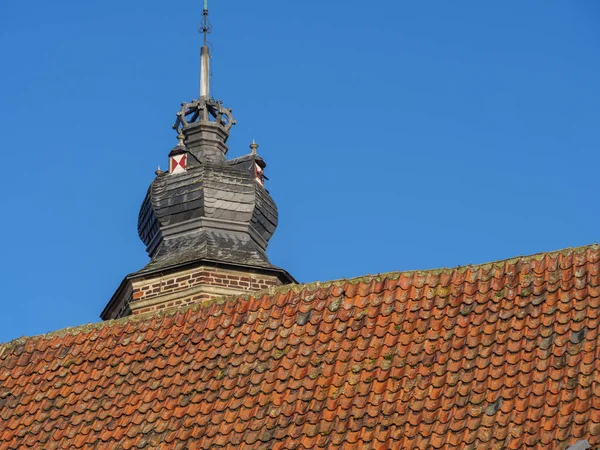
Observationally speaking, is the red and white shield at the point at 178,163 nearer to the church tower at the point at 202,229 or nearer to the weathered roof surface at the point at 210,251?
the church tower at the point at 202,229

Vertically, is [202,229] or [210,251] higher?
[202,229]

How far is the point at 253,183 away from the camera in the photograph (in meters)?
25.5

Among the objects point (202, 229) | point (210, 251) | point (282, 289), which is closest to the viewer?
point (282, 289)

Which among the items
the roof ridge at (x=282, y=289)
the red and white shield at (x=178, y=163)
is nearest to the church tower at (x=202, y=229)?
the red and white shield at (x=178, y=163)

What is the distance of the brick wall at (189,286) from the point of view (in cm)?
2366

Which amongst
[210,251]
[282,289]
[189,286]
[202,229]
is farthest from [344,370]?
[202,229]

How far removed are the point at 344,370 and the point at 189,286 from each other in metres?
9.21

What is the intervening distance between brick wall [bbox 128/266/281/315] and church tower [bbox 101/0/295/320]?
0.01m

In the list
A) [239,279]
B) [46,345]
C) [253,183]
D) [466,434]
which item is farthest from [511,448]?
[253,183]

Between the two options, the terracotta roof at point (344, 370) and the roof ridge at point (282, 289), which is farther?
the roof ridge at point (282, 289)

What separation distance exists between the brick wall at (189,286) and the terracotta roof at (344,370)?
658cm

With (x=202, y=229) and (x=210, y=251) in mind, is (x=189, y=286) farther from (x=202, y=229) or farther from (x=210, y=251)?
(x=202, y=229)

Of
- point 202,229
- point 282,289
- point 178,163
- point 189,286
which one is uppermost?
point 178,163

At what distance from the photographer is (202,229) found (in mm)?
24969
